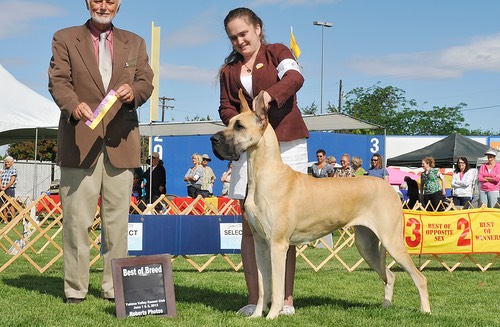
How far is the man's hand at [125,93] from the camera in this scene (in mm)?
4836

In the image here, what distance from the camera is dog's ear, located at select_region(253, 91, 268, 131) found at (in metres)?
4.27

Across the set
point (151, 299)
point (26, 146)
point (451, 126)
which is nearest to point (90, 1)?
point (151, 299)

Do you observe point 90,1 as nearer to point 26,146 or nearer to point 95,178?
point 95,178

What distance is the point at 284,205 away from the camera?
14.7 feet

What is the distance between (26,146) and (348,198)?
3949cm

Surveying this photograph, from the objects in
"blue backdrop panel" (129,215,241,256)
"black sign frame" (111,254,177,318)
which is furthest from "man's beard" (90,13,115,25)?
"blue backdrop panel" (129,215,241,256)

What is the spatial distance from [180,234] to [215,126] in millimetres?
9003

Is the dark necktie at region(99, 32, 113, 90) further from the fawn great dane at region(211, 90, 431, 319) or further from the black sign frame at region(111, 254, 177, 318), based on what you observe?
the black sign frame at region(111, 254, 177, 318)

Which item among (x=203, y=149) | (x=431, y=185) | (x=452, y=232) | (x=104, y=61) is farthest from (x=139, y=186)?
(x=104, y=61)

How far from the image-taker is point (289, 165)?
16.3 feet

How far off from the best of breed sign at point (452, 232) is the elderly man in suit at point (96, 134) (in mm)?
4347

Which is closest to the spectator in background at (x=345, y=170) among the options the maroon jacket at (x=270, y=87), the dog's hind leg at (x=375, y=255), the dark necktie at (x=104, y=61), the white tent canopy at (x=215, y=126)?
the white tent canopy at (x=215, y=126)

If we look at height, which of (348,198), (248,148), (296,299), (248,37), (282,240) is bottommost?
(296,299)

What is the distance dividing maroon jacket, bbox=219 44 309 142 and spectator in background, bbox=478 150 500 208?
10.2 m
